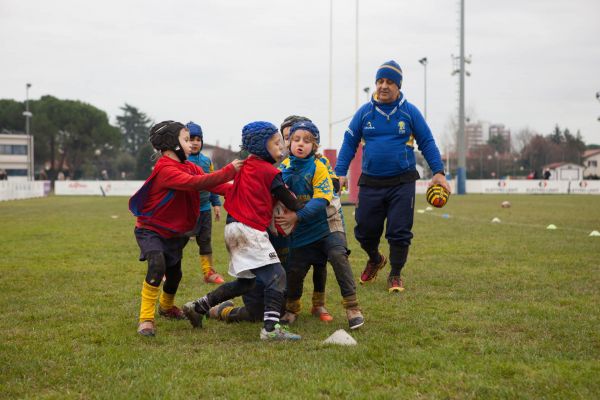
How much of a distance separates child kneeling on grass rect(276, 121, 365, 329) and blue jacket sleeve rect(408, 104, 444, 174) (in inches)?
75.0

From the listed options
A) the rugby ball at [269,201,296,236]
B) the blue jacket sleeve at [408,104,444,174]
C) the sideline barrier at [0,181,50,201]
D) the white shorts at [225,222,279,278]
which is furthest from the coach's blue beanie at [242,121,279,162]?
the sideline barrier at [0,181,50,201]

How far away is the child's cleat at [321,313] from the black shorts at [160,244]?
1.31m

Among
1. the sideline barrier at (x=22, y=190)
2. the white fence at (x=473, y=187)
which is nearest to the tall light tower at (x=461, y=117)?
the white fence at (x=473, y=187)

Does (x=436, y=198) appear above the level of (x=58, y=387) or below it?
above

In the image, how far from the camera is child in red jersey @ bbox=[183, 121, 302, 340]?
15.5 feet

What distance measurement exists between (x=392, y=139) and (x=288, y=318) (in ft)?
8.03

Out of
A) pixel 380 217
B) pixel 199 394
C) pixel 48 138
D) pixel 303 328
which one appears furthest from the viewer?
pixel 48 138

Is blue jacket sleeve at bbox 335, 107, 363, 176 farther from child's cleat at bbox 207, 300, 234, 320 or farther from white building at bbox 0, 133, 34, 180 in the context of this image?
white building at bbox 0, 133, 34, 180

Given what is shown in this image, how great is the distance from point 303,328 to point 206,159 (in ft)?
13.0

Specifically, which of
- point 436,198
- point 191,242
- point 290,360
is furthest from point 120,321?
point 191,242

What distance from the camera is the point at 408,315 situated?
5422 millimetres

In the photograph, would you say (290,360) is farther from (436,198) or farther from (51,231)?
(51,231)

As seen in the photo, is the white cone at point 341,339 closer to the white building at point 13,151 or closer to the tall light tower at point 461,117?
the tall light tower at point 461,117

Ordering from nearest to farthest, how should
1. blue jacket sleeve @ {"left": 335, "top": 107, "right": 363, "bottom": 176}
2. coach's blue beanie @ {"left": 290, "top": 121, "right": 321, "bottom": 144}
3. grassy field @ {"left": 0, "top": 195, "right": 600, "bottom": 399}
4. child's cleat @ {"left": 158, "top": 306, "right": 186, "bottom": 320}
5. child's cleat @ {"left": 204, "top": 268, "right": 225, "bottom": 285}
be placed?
grassy field @ {"left": 0, "top": 195, "right": 600, "bottom": 399} → coach's blue beanie @ {"left": 290, "top": 121, "right": 321, "bottom": 144} → child's cleat @ {"left": 158, "top": 306, "right": 186, "bottom": 320} → blue jacket sleeve @ {"left": 335, "top": 107, "right": 363, "bottom": 176} → child's cleat @ {"left": 204, "top": 268, "right": 225, "bottom": 285}
